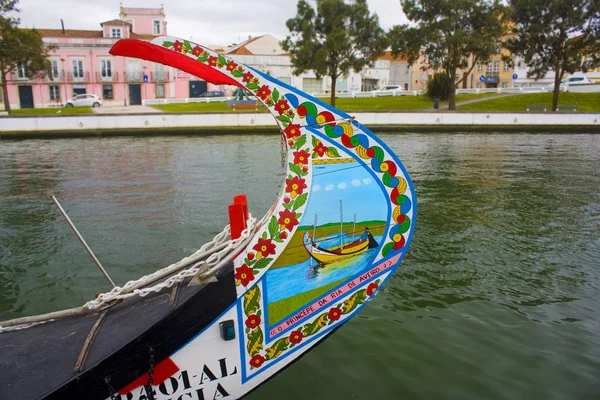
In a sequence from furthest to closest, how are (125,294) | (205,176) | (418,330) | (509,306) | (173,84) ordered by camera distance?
(173,84) < (205,176) < (509,306) < (418,330) < (125,294)

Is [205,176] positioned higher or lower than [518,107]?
lower

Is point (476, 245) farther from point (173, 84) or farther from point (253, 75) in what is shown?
point (173, 84)

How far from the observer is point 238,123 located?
26.2m

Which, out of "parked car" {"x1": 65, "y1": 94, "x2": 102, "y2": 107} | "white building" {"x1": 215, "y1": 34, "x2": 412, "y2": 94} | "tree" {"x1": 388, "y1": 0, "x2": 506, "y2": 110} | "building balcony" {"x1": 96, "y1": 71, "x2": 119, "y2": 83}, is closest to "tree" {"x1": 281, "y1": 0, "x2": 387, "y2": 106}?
"tree" {"x1": 388, "y1": 0, "x2": 506, "y2": 110}

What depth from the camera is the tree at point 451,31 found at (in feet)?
94.4

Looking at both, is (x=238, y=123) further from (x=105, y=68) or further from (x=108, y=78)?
(x=105, y=68)

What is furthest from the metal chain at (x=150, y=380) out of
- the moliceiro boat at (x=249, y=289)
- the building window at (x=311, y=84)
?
the building window at (x=311, y=84)

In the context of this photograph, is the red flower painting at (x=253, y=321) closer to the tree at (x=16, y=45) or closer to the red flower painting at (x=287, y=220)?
the red flower painting at (x=287, y=220)

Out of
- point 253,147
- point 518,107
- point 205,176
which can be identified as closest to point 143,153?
point 253,147

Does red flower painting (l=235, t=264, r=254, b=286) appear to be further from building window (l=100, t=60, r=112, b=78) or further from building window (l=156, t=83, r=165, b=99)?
building window (l=156, t=83, r=165, b=99)

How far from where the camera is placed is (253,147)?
20469 mm

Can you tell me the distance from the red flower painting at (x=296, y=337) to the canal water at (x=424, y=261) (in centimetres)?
89

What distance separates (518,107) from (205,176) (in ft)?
90.3

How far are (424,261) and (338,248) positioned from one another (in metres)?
3.98
